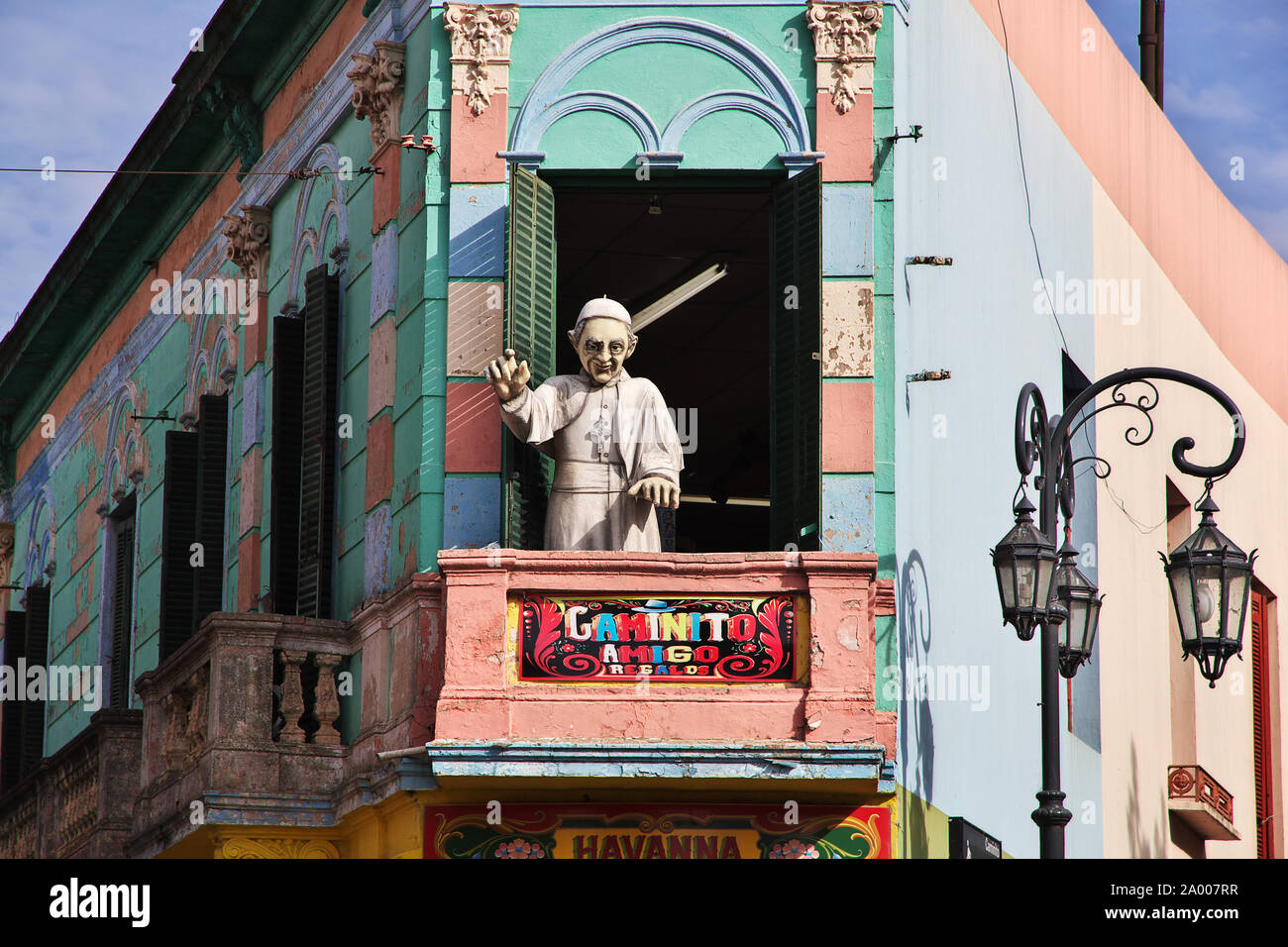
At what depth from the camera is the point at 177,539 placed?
1841 cm

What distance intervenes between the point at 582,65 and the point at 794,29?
1314 mm

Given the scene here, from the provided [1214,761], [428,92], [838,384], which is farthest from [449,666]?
[1214,761]

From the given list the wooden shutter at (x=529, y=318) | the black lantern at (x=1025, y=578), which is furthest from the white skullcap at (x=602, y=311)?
the black lantern at (x=1025, y=578)

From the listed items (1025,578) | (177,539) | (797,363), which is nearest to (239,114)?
(177,539)

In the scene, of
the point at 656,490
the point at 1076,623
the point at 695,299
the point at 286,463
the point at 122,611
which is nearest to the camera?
the point at 656,490

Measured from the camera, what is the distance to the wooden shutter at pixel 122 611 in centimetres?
2033

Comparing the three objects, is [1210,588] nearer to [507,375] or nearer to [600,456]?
[600,456]

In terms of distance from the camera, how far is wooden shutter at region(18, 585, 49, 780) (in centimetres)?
2312

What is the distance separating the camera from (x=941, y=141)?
15.6m

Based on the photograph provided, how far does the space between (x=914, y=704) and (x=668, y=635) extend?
1.90 metres

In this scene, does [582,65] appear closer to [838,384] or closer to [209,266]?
[838,384]

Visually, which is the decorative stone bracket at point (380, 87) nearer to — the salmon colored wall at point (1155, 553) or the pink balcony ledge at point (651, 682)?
the pink balcony ledge at point (651, 682)

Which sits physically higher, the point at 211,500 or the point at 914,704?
the point at 211,500

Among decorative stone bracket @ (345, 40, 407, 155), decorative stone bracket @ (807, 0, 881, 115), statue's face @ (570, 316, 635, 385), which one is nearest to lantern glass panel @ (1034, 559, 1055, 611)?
statue's face @ (570, 316, 635, 385)
